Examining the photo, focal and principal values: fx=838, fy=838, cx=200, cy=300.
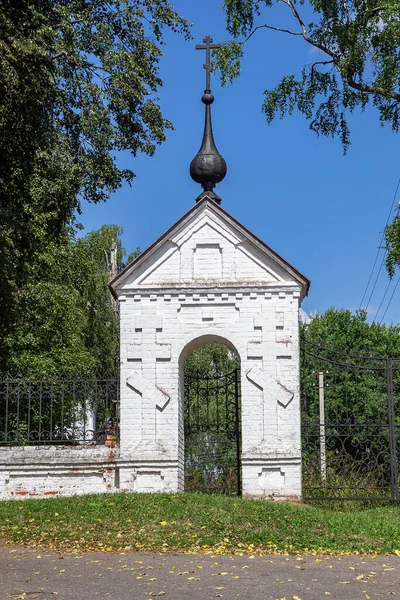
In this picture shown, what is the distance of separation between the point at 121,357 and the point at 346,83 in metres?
8.94

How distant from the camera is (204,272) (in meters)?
13.4

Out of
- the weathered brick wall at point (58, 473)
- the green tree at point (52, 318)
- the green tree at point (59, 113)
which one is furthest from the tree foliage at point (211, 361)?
the weathered brick wall at point (58, 473)

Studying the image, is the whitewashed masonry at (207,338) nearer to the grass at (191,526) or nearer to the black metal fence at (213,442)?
the black metal fence at (213,442)

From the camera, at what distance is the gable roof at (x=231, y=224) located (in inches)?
517

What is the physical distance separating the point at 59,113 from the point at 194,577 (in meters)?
11.6

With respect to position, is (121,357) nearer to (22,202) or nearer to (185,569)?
(22,202)

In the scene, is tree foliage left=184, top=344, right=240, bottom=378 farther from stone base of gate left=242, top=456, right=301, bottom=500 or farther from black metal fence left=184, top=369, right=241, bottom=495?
stone base of gate left=242, top=456, right=301, bottom=500

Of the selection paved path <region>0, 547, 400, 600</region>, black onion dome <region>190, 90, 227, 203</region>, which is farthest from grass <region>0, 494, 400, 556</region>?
black onion dome <region>190, 90, 227, 203</region>

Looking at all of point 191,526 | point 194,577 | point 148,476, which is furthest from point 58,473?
point 194,577

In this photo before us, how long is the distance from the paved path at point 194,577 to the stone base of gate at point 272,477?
3819 mm

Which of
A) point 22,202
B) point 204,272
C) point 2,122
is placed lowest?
point 204,272

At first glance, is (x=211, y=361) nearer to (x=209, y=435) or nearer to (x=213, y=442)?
(x=209, y=435)

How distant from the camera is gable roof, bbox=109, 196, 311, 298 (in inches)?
517

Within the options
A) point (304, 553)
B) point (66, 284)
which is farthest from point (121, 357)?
point (66, 284)
